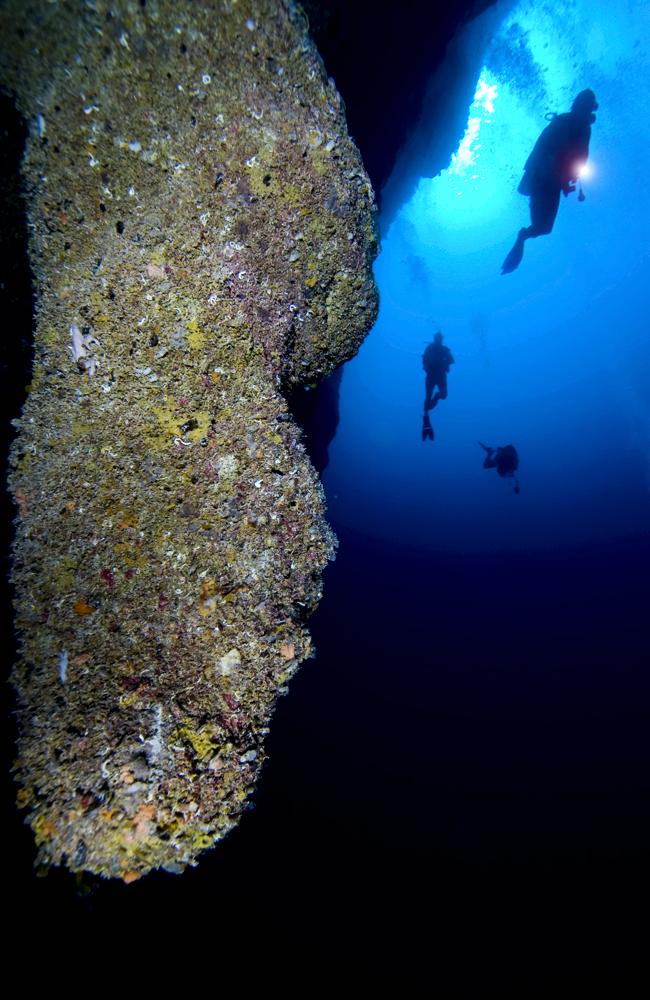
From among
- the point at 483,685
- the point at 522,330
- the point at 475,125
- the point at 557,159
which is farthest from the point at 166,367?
the point at 522,330

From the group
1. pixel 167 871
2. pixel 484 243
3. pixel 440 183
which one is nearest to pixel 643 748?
pixel 167 871

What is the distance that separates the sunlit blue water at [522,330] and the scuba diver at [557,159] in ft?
76.7

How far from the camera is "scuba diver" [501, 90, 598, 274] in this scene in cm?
659

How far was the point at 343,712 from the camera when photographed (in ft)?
46.7

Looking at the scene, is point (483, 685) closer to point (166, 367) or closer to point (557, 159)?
point (557, 159)

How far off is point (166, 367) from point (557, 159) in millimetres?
8711

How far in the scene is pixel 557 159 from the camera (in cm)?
702

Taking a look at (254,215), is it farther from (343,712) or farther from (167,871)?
(343,712)

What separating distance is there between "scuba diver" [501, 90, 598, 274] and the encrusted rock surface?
703cm

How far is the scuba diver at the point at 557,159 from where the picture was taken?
6.59 meters

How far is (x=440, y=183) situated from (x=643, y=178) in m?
35.3

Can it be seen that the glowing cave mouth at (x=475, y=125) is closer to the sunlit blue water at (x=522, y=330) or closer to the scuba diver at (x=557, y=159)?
the sunlit blue water at (x=522, y=330)

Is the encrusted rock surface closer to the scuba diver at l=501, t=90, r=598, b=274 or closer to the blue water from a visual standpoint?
the blue water

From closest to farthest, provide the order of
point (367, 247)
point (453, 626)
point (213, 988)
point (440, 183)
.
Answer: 1. point (367, 247)
2. point (213, 988)
3. point (453, 626)
4. point (440, 183)
